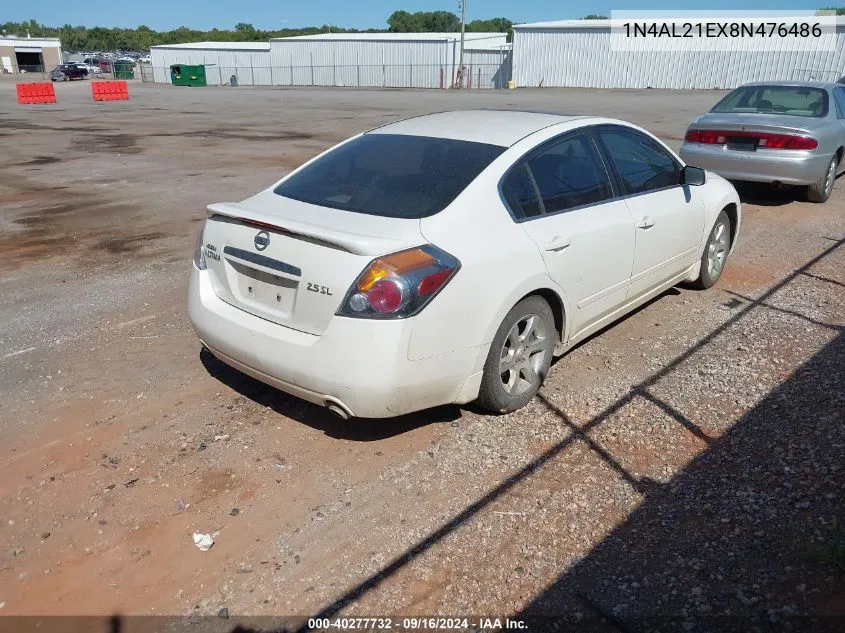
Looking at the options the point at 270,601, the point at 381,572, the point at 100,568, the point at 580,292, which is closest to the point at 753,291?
the point at 580,292

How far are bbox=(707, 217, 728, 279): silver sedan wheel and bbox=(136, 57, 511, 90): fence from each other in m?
49.6

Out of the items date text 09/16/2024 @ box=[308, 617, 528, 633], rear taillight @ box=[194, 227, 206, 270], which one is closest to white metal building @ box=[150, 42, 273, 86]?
rear taillight @ box=[194, 227, 206, 270]

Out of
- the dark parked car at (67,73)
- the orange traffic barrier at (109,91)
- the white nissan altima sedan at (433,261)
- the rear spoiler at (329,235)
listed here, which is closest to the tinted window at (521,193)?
the white nissan altima sedan at (433,261)

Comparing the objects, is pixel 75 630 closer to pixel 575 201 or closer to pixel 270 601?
pixel 270 601

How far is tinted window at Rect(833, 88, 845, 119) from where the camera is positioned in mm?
9688

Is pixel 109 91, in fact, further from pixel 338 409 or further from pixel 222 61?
pixel 338 409

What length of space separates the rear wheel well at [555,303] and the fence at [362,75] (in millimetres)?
51719

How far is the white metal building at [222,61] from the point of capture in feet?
214

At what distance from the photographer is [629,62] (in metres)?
48.2

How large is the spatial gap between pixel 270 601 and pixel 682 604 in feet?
5.14

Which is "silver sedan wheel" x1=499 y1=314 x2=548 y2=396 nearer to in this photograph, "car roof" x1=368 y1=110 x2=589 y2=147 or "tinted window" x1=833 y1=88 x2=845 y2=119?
"car roof" x1=368 y1=110 x2=589 y2=147

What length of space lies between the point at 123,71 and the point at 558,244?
78.0 m

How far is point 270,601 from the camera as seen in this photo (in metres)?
2.72

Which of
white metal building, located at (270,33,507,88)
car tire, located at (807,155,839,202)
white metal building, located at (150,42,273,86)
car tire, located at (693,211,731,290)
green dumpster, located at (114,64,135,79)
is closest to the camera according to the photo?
car tire, located at (693,211,731,290)
